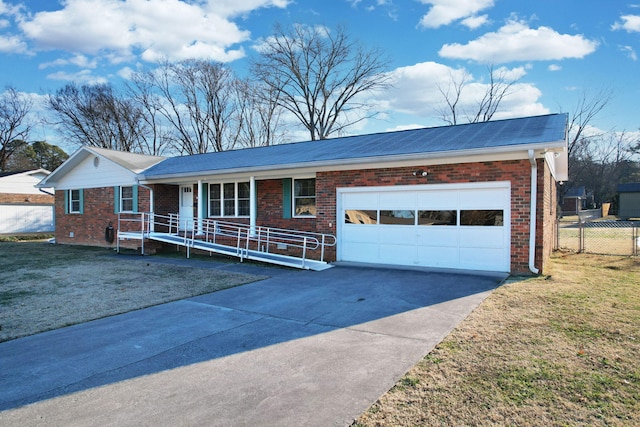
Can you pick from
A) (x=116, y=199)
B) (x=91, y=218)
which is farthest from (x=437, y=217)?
(x=91, y=218)

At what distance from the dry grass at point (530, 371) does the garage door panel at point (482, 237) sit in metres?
2.67

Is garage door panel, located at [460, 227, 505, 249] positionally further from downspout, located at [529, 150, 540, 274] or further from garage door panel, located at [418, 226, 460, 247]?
downspout, located at [529, 150, 540, 274]

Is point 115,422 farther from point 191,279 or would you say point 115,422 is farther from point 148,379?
point 191,279

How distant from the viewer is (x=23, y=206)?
1060 inches

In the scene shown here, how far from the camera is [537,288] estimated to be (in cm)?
783

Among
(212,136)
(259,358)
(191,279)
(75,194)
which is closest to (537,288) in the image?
(259,358)

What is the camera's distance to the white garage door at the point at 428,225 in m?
9.60

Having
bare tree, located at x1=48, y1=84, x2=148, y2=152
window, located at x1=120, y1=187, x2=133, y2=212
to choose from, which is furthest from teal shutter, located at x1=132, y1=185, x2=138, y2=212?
bare tree, located at x1=48, y1=84, x2=148, y2=152

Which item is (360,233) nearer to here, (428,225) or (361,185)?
(361,185)

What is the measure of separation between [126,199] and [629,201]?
135 ft

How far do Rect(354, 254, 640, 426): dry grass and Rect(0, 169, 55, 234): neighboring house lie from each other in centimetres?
2326

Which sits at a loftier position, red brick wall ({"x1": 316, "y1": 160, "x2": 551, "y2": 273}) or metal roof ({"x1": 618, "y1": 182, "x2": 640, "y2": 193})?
metal roof ({"x1": 618, "y1": 182, "x2": 640, "y2": 193})

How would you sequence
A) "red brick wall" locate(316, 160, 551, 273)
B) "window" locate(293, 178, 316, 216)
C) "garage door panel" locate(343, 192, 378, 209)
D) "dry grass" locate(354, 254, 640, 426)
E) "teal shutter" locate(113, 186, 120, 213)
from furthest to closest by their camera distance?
1. "teal shutter" locate(113, 186, 120, 213)
2. "window" locate(293, 178, 316, 216)
3. "garage door panel" locate(343, 192, 378, 209)
4. "red brick wall" locate(316, 160, 551, 273)
5. "dry grass" locate(354, 254, 640, 426)

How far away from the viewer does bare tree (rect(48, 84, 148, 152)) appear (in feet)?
128
